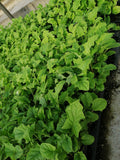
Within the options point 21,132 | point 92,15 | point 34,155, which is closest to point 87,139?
point 34,155

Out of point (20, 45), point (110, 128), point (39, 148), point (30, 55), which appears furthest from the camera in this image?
point (20, 45)

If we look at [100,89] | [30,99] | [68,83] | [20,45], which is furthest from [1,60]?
[100,89]

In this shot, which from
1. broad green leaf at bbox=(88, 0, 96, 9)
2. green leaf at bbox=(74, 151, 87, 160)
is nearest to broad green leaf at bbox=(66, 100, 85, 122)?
green leaf at bbox=(74, 151, 87, 160)

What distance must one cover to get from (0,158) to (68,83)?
0.94m

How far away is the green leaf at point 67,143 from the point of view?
1.09 metres

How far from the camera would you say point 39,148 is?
117 centimetres

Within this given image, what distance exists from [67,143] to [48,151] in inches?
6.0

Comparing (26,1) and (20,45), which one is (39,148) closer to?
(20,45)

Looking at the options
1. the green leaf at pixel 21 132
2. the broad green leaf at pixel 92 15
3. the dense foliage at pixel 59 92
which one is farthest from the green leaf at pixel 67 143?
the broad green leaf at pixel 92 15

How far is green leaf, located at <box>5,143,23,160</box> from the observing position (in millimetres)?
1255

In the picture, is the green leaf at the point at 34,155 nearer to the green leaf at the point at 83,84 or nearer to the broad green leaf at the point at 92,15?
the green leaf at the point at 83,84

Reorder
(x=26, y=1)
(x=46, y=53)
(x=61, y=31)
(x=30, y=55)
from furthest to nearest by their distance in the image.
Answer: (x=26, y=1) → (x=30, y=55) → (x=61, y=31) → (x=46, y=53)

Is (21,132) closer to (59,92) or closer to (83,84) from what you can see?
(59,92)

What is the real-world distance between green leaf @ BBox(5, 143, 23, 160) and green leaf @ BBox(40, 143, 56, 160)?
0.28 metres
